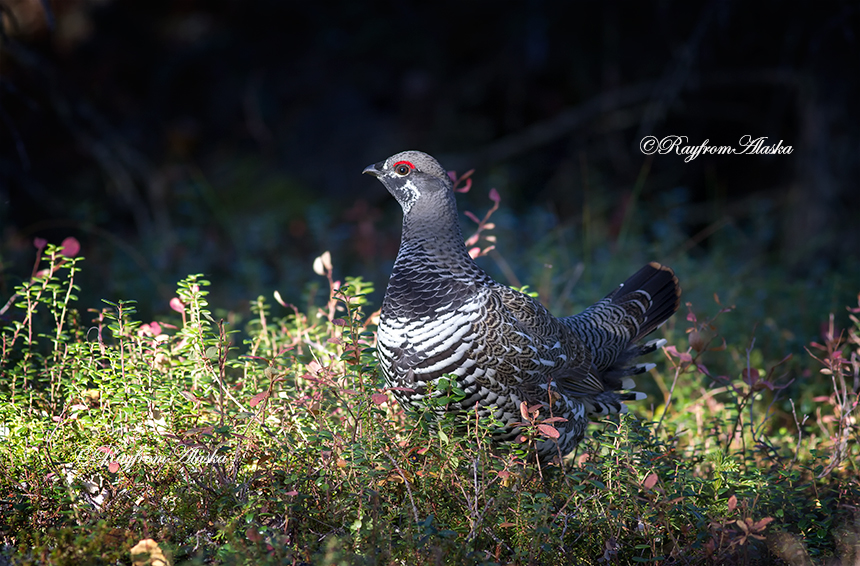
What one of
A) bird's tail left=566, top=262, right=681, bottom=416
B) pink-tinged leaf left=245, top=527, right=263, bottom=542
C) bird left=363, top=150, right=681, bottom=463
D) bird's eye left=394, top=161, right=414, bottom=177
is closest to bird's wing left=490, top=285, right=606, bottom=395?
bird left=363, top=150, right=681, bottom=463

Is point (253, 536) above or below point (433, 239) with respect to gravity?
below

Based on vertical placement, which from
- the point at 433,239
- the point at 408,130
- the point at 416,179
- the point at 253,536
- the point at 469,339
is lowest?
the point at 253,536

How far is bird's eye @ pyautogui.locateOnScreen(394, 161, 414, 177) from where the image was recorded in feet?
11.6

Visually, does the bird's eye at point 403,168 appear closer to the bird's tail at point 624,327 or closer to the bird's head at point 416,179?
the bird's head at point 416,179

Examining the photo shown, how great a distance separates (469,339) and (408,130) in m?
6.44

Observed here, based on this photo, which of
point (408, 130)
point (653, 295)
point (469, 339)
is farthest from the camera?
point (408, 130)

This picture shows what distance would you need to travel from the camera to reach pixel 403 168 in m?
3.55

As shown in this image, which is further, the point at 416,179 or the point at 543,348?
the point at 416,179

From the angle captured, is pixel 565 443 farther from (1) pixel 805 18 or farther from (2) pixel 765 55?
(2) pixel 765 55

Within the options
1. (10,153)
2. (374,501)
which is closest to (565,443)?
(374,501)

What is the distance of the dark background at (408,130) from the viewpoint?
6.67 metres

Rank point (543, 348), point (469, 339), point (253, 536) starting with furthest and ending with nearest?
1. point (543, 348)
2. point (469, 339)
3. point (253, 536)

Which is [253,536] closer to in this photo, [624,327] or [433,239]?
[433,239]

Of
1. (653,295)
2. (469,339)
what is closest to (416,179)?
(469,339)
